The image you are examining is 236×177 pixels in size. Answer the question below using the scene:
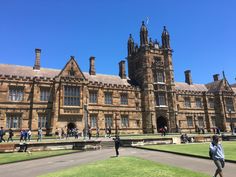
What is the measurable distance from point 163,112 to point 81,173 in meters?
37.4

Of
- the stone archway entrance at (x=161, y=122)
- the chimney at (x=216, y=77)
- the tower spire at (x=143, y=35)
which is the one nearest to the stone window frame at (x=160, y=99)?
the stone archway entrance at (x=161, y=122)

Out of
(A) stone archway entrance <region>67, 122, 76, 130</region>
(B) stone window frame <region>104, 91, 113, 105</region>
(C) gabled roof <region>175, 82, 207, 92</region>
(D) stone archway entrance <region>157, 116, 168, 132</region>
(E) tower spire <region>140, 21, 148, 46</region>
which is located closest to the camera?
(A) stone archway entrance <region>67, 122, 76, 130</region>

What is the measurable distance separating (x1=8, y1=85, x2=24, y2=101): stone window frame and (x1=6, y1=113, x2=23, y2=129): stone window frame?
249cm

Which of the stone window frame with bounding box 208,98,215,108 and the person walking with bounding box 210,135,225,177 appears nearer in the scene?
the person walking with bounding box 210,135,225,177

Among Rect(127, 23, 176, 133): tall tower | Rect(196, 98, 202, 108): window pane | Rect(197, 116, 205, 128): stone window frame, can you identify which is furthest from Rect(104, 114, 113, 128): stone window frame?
Rect(196, 98, 202, 108): window pane

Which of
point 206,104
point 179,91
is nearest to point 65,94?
point 179,91

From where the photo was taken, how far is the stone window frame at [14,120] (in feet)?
106

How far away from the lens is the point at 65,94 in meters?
35.8

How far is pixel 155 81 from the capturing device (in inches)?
1822

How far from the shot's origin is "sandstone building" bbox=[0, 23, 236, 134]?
33812 mm

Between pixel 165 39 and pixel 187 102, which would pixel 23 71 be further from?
pixel 187 102

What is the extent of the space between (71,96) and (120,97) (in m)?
10.4

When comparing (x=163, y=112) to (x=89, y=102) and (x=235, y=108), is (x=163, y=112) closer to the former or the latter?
(x=89, y=102)

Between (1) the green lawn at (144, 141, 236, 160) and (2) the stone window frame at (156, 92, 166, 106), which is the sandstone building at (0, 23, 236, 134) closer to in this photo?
(2) the stone window frame at (156, 92, 166, 106)
